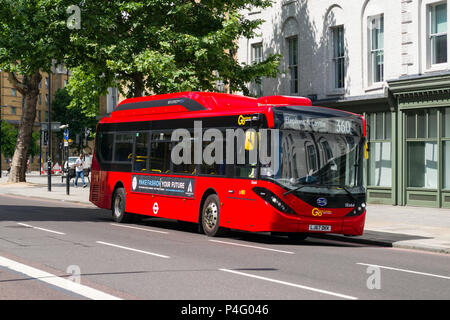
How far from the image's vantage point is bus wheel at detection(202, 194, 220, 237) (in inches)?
580

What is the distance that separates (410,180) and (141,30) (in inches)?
439

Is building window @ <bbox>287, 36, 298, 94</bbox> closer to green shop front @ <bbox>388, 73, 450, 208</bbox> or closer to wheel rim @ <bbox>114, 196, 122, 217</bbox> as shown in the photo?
green shop front @ <bbox>388, 73, 450, 208</bbox>

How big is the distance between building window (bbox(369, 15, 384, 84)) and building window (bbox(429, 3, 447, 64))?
2.31 metres

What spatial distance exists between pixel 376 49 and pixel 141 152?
11.1m

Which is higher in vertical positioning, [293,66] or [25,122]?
[293,66]

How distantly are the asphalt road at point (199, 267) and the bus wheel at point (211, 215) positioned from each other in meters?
0.27

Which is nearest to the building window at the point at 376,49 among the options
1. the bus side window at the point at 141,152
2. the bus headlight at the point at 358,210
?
the bus side window at the point at 141,152

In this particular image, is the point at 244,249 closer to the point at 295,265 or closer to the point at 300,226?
the point at 300,226

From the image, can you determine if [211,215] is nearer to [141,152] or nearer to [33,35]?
[141,152]

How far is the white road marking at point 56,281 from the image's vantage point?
735cm

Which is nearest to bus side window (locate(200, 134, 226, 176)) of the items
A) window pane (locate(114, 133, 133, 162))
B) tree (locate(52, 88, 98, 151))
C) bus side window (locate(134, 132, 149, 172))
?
bus side window (locate(134, 132, 149, 172))

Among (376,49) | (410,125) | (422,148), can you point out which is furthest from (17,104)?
(422,148)

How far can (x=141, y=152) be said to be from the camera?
17.7m
